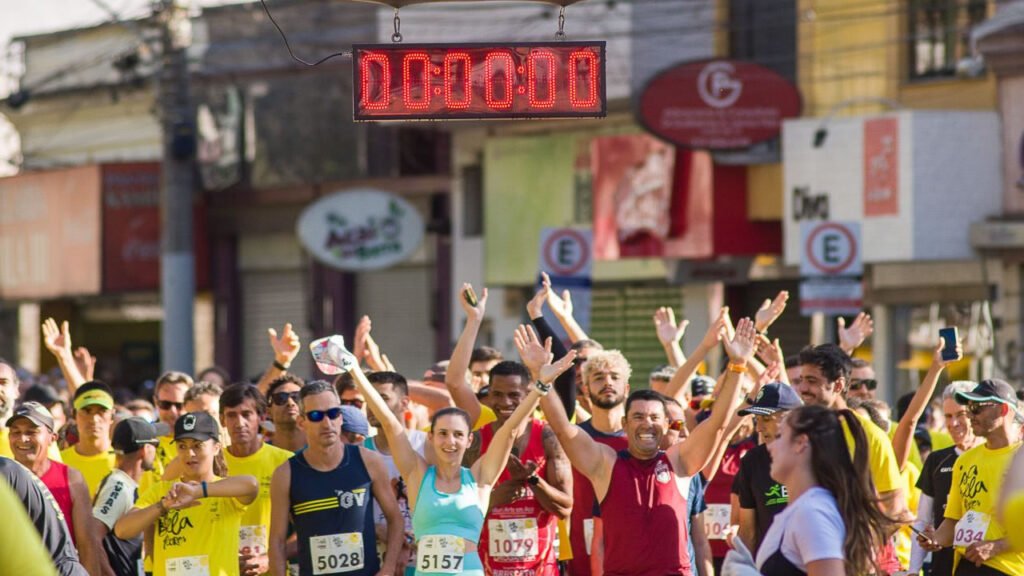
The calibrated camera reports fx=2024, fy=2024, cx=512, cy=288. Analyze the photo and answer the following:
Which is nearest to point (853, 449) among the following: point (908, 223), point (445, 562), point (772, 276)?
point (445, 562)

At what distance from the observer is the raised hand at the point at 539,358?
9.22 metres

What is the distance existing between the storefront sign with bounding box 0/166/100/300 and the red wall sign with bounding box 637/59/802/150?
46.7 ft

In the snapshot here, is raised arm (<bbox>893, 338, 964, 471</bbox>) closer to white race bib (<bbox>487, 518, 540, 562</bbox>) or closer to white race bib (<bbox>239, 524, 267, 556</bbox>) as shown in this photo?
white race bib (<bbox>487, 518, 540, 562</bbox>)

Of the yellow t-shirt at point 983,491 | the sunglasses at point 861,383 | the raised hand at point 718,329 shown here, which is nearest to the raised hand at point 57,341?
the raised hand at point 718,329

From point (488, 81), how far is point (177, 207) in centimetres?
1609

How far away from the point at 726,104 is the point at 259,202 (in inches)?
507

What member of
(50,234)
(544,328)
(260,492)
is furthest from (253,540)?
(50,234)

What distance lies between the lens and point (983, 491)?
32.2 feet

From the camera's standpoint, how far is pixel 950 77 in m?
22.8

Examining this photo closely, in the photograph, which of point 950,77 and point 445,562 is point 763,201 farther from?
point 445,562

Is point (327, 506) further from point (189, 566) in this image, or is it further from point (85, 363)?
point (85, 363)

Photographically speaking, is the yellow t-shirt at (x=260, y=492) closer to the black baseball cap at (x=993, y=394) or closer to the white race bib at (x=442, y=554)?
the white race bib at (x=442, y=554)

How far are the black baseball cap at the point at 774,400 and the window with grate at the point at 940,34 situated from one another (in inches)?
564

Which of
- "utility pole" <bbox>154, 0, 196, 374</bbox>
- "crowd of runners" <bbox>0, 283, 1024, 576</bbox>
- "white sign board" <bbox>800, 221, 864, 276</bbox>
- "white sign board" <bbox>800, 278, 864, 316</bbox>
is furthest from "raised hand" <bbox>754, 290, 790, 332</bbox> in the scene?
"utility pole" <bbox>154, 0, 196, 374</bbox>
